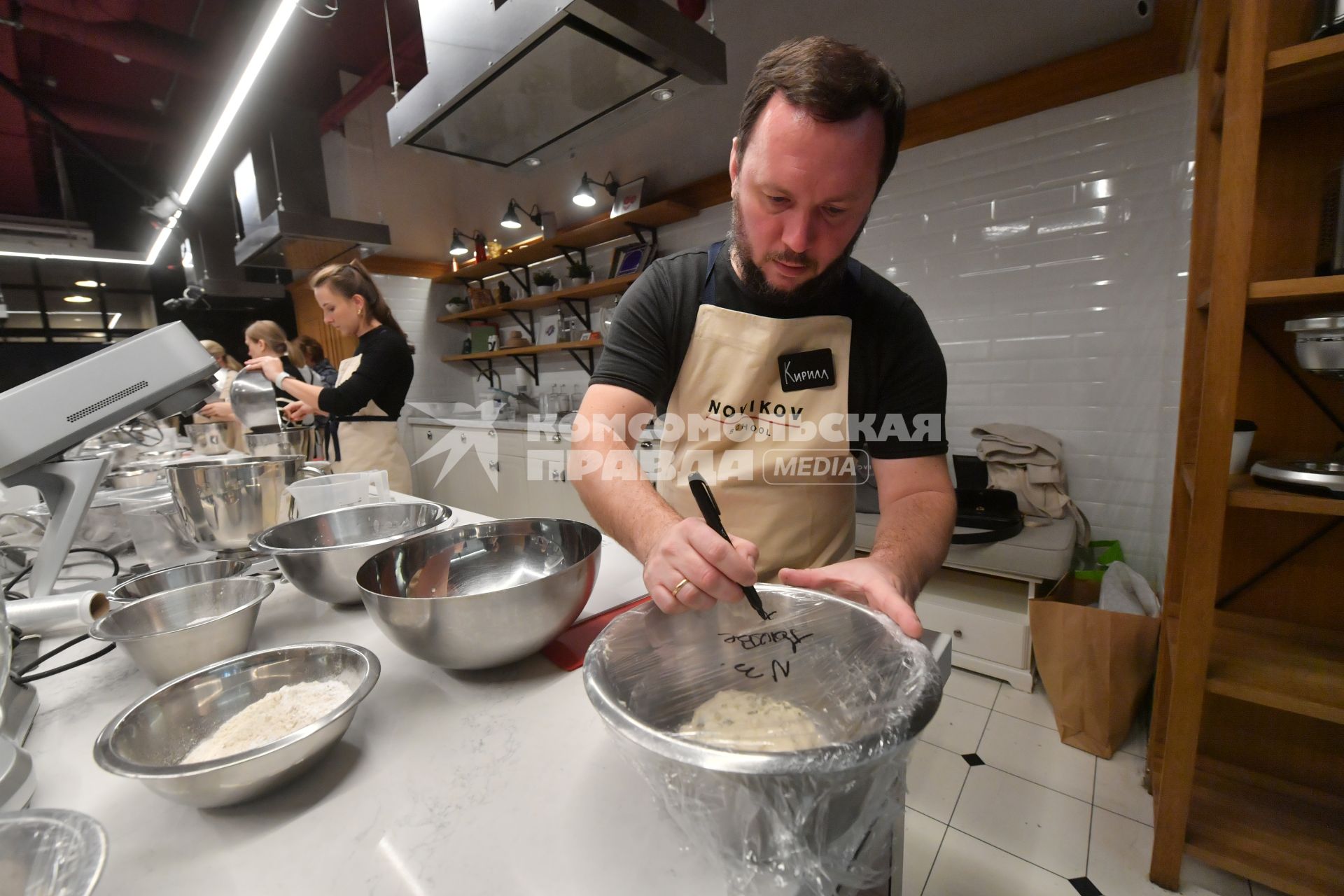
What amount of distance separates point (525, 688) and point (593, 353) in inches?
145

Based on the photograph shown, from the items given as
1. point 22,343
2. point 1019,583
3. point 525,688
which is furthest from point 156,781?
point 22,343

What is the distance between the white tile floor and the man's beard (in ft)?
3.07

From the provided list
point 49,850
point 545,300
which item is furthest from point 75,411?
point 545,300

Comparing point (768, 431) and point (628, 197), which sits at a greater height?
point (628, 197)

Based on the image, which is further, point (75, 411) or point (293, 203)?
point (293, 203)

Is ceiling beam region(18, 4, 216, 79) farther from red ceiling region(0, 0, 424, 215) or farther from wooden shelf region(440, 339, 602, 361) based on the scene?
wooden shelf region(440, 339, 602, 361)

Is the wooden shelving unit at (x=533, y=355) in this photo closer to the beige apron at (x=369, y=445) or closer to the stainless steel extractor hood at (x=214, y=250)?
the beige apron at (x=369, y=445)

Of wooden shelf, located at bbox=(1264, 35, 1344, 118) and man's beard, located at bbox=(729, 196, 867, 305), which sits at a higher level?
wooden shelf, located at bbox=(1264, 35, 1344, 118)

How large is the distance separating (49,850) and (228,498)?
84cm

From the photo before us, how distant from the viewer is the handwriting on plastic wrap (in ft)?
2.21

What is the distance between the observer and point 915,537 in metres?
0.95

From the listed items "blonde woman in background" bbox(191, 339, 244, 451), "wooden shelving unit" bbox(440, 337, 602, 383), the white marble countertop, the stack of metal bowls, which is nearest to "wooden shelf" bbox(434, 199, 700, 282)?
"wooden shelving unit" bbox(440, 337, 602, 383)

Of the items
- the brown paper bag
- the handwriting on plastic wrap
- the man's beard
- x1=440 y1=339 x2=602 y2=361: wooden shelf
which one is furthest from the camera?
x1=440 y1=339 x2=602 y2=361: wooden shelf

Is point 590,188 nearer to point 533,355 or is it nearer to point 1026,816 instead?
point 533,355
